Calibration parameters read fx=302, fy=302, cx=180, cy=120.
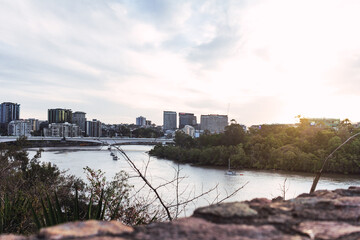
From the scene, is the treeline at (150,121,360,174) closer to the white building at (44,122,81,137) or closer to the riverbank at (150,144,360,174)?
the riverbank at (150,144,360,174)

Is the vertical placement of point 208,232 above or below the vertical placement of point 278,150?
above

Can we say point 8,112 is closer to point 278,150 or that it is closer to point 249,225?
point 278,150

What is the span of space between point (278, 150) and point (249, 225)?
3701 cm

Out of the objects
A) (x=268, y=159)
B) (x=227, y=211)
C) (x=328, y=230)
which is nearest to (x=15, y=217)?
(x=227, y=211)

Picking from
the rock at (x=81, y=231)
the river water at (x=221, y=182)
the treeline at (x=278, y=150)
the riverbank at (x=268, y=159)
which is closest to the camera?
the rock at (x=81, y=231)

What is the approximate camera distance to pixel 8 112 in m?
86.9

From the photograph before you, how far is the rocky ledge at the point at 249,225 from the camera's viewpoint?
2.68 feet

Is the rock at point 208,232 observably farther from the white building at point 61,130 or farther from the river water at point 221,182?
the white building at point 61,130

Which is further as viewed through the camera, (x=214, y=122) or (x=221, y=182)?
(x=214, y=122)

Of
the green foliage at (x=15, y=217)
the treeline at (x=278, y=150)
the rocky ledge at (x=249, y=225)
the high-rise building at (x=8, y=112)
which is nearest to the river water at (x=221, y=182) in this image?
the green foliage at (x=15, y=217)

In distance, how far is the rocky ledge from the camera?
0.82 metres

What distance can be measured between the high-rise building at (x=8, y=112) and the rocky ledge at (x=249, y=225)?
96.8 meters

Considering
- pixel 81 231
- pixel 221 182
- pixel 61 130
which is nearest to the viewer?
pixel 81 231

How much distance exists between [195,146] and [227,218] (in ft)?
162
